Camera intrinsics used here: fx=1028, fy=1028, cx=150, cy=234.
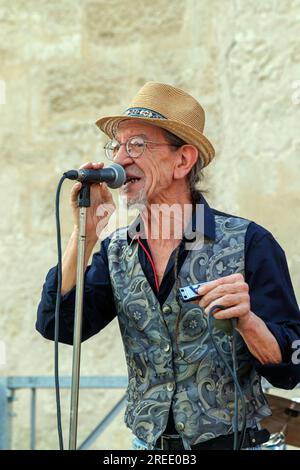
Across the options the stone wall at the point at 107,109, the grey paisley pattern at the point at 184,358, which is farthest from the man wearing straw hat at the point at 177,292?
the stone wall at the point at 107,109

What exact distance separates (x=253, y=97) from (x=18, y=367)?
75.7 inches

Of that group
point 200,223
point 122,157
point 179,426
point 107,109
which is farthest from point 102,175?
point 107,109

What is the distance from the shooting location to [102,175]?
2.93m

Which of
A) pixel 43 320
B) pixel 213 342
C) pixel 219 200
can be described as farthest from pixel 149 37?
pixel 213 342

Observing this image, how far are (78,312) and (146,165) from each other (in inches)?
24.8

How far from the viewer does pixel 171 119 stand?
131 inches

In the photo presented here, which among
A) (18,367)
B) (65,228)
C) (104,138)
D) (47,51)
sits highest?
(47,51)

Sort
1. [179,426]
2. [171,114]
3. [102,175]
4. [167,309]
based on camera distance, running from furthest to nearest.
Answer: [171,114], [167,309], [179,426], [102,175]

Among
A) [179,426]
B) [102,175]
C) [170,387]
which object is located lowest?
[179,426]

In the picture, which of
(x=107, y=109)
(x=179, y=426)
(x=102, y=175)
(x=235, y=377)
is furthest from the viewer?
(x=107, y=109)

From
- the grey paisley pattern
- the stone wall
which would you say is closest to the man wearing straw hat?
the grey paisley pattern

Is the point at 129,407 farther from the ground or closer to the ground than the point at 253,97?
closer to the ground

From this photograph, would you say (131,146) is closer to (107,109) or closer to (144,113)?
(144,113)

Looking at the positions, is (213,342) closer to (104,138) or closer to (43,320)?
(43,320)
